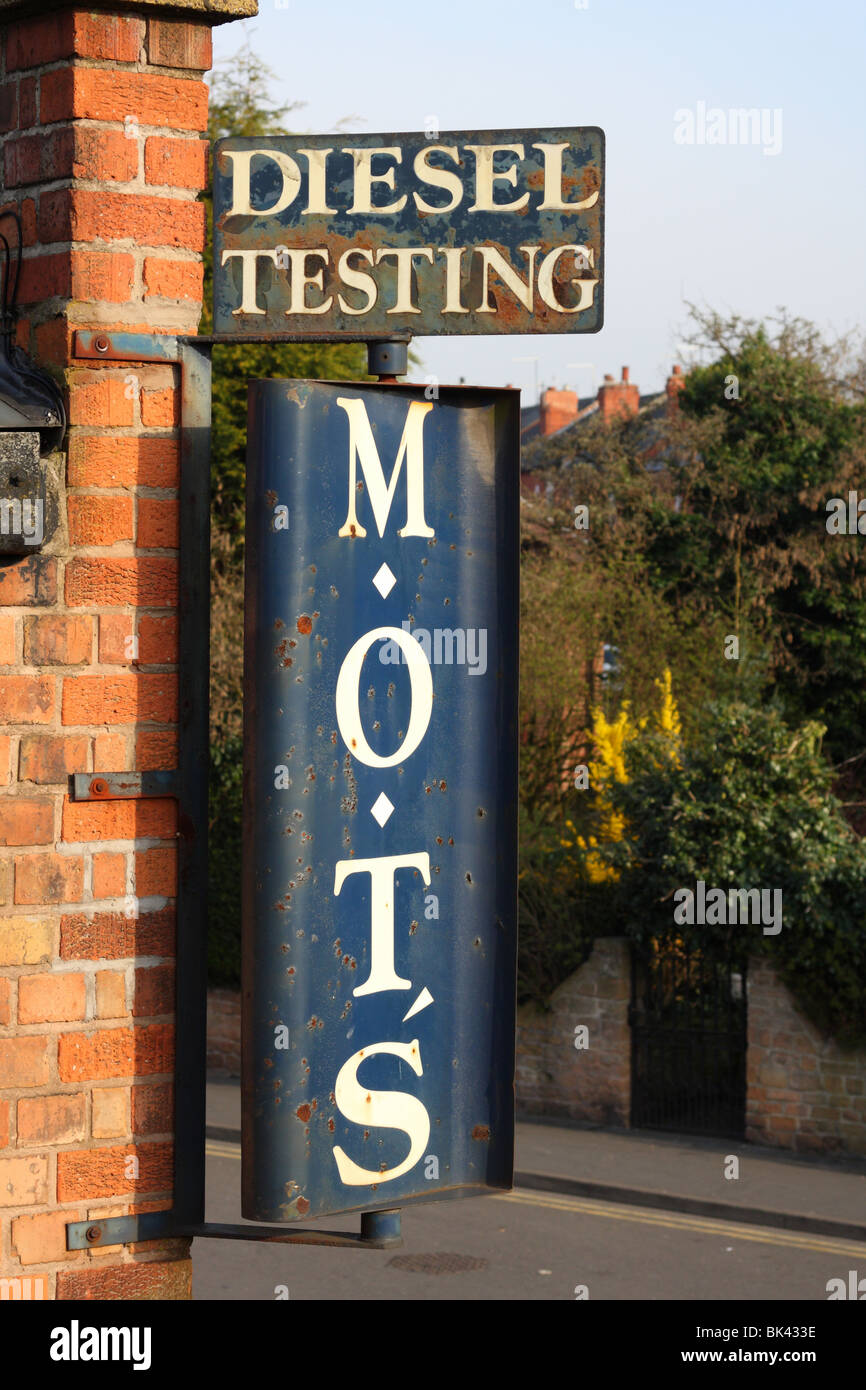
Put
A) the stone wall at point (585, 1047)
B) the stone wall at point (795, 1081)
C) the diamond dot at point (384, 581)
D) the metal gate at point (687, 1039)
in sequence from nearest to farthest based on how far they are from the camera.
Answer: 1. the diamond dot at point (384, 581)
2. the stone wall at point (795, 1081)
3. the metal gate at point (687, 1039)
4. the stone wall at point (585, 1047)

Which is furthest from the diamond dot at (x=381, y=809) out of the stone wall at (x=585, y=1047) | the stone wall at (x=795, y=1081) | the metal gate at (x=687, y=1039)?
the stone wall at (x=585, y=1047)

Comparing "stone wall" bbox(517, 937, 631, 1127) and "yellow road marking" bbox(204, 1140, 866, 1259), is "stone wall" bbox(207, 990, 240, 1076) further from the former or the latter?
"yellow road marking" bbox(204, 1140, 866, 1259)

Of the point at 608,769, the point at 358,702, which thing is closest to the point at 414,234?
the point at 358,702

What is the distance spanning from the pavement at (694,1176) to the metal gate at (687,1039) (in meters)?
0.25

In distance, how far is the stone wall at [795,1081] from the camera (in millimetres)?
14641

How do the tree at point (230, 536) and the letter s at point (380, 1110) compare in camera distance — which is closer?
the letter s at point (380, 1110)

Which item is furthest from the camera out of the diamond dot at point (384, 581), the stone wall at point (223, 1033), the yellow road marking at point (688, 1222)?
the stone wall at point (223, 1033)

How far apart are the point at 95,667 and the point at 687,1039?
12.8 metres

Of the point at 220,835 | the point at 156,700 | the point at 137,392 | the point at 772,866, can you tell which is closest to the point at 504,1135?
the point at 156,700

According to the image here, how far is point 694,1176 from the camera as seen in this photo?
14.1 meters

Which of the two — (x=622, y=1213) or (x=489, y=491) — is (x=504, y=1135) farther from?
(x=622, y=1213)

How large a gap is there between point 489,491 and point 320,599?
543 mm

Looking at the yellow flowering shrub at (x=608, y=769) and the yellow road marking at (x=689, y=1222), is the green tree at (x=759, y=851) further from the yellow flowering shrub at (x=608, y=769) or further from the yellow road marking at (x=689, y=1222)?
the yellow road marking at (x=689, y=1222)

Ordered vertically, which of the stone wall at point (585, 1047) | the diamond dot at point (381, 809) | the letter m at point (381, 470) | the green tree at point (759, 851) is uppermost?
the letter m at point (381, 470)
